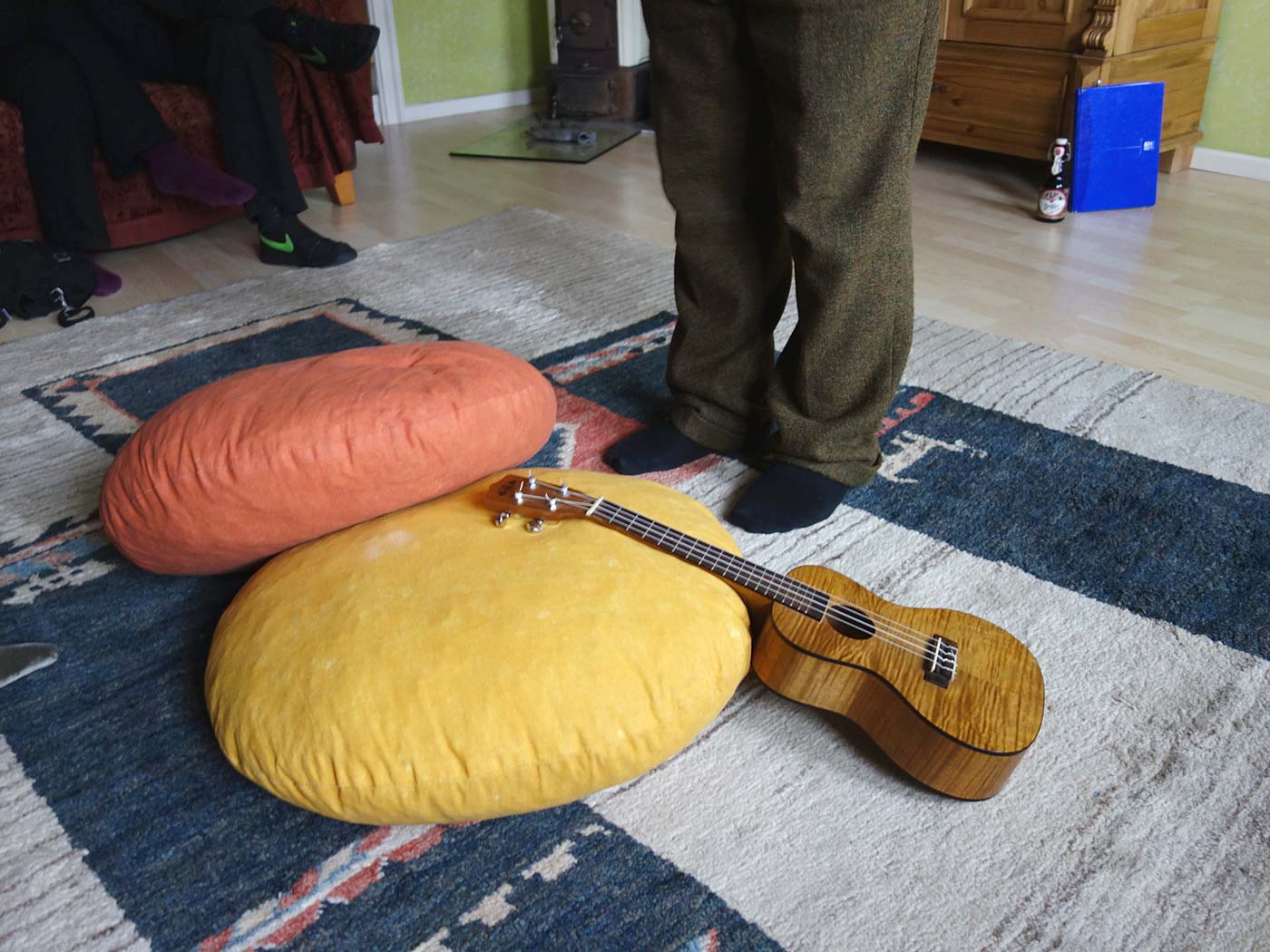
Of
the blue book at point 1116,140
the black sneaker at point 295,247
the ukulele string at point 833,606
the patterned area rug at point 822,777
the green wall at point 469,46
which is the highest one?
the green wall at point 469,46

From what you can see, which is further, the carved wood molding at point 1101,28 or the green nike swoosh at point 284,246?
the carved wood molding at point 1101,28

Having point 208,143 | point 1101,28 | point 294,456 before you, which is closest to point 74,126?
point 208,143

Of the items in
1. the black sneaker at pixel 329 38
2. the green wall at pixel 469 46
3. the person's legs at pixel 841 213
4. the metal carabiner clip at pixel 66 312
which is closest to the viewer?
the person's legs at pixel 841 213

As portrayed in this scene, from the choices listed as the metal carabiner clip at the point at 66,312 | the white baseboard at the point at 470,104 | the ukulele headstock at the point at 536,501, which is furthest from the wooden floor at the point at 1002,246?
the ukulele headstock at the point at 536,501

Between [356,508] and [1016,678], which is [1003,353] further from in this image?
[356,508]

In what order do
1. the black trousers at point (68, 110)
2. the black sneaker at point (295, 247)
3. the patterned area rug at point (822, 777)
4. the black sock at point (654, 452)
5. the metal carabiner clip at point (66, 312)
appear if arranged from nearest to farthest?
the patterned area rug at point (822, 777)
the black sock at point (654, 452)
the metal carabiner clip at point (66, 312)
the black trousers at point (68, 110)
the black sneaker at point (295, 247)

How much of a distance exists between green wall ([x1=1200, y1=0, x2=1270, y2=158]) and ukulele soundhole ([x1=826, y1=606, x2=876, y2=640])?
8.04 feet

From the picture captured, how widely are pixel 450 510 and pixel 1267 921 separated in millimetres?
750

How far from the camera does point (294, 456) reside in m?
0.93

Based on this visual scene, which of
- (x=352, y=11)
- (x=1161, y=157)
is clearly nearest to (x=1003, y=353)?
(x=1161, y=157)

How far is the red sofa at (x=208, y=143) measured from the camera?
6.72ft

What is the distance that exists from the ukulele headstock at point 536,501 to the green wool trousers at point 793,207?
368 millimetres

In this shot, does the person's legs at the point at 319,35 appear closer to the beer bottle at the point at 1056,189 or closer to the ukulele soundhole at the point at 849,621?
the beer bottle at the point at 1056,189

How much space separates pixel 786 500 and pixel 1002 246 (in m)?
1.34
